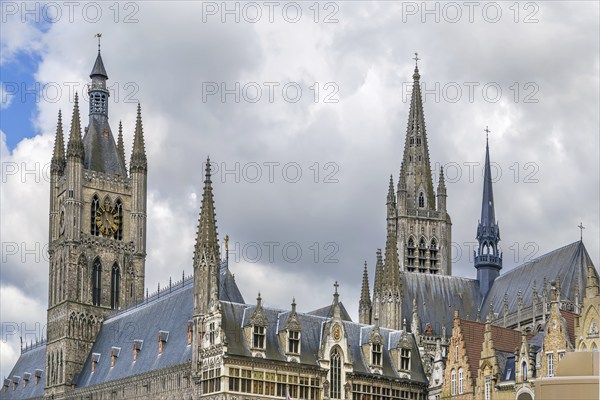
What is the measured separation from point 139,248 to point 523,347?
57.3 metres

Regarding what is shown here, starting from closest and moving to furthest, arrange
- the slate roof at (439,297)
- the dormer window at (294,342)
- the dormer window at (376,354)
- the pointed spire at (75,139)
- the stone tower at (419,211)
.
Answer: the dormer window at (294,342) → the dormer window at (376,354) → the slate roof at (439,297) → the pointed spire at (75,139) → the stone tower at (419,211)

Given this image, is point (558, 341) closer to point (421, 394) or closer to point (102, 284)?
point (421, 394)

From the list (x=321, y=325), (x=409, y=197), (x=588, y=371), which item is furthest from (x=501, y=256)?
(x=588, y=371)

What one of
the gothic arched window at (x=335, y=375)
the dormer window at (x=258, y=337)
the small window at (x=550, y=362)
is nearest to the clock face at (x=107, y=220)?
the gothic arched window at (x=335, y=375)

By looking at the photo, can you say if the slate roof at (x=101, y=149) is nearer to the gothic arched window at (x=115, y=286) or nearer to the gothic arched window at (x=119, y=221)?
Answer: the gothic arched window at (x=119, y=221)

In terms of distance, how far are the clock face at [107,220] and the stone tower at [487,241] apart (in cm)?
3591

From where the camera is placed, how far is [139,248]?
132250 millimetres

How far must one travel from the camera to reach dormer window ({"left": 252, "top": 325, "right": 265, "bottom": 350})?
290 ft

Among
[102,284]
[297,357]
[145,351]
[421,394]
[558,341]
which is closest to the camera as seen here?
[558,341]

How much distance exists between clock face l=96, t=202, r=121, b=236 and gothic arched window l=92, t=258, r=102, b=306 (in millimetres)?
3264

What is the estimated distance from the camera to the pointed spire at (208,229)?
93000 millimetres

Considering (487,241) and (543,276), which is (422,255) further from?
(543,276)

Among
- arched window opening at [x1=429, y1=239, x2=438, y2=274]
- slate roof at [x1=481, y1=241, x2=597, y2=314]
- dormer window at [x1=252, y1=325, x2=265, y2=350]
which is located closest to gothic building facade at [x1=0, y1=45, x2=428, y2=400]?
dormer window at [x1=252, y1=325, x2=265, y2=350]

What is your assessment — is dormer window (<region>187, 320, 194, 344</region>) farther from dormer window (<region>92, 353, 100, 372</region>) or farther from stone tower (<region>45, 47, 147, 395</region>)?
stone tower (<region>45, 47, 147, 395</region>)
